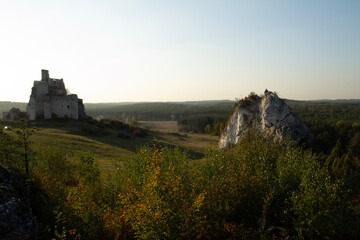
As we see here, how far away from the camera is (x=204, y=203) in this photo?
10.5 m

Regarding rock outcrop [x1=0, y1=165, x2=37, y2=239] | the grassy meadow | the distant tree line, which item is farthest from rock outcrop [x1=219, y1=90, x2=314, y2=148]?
the distant tree line

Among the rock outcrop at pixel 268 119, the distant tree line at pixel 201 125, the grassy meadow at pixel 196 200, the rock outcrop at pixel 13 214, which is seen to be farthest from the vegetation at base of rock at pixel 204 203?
the distant tree line at pixel 201 125

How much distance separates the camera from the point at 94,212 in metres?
11.2

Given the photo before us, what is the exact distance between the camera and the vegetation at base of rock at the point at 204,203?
9.30 m

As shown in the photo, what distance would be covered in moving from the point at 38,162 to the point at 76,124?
37.9m

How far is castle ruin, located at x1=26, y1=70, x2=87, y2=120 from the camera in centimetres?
5172

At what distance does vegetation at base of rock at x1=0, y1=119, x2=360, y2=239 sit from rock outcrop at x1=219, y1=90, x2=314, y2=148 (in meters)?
16.2

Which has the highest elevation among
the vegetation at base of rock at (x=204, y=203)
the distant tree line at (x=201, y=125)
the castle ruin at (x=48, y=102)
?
the castle ruin at (x=48, y=102)

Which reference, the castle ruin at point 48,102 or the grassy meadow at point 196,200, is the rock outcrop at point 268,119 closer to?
the grassy meadow at point 196,200

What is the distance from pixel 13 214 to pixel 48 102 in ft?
161

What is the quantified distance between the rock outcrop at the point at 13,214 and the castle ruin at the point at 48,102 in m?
47.4

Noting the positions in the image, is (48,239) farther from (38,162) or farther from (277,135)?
(277,135)

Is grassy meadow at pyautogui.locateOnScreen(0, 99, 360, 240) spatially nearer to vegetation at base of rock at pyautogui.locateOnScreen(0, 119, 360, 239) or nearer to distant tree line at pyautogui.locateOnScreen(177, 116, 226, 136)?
vegetation at base of rock at pyautogui.locateOnScreen(0, 119, 360, 239)

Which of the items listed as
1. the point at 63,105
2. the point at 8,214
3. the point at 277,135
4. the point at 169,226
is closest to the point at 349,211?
the point at 169,226
